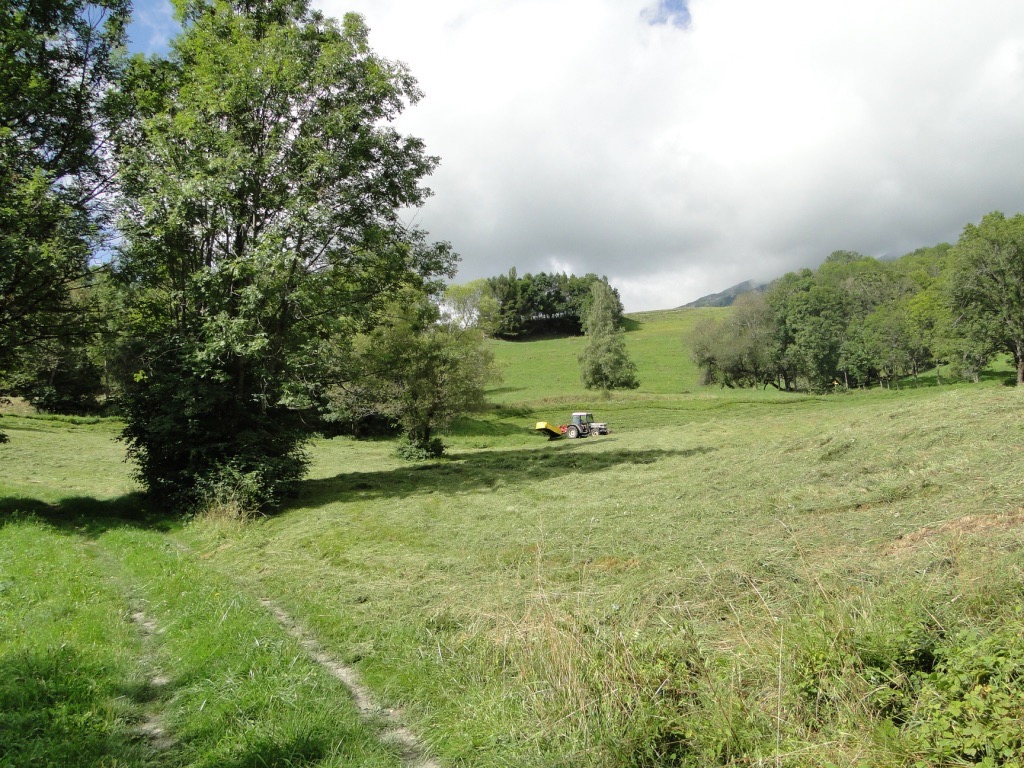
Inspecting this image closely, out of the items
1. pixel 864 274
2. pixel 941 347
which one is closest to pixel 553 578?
pixel 941 347

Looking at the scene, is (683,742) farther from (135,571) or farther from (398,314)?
(398,314)

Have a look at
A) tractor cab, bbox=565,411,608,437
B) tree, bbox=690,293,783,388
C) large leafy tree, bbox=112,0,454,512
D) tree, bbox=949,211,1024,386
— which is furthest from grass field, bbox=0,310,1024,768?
tree, bbox=690,293,783,388

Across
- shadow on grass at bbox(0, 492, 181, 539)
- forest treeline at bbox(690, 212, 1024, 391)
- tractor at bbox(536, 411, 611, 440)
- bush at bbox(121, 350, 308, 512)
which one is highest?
forest treeline at bbox(690, 212, 1024, 391)

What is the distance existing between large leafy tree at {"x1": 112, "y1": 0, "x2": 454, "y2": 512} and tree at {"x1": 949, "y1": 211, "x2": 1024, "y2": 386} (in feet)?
147

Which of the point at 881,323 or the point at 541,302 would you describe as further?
the point at 541,302

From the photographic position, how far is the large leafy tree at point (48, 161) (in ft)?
40.8

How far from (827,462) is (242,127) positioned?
51.0 feet

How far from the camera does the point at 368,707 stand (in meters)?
4.69

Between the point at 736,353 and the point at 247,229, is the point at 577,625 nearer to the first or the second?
the point at 247,229

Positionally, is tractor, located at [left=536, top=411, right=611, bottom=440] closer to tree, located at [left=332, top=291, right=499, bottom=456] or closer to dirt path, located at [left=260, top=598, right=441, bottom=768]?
tree, located at [left=332, top=291, right=499, bottom=456]

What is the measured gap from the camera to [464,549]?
30.6 ft

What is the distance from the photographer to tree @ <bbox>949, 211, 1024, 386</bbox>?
41.9 meters

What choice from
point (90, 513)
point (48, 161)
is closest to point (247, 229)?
point (48, 161)

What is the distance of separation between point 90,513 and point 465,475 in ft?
33.5
